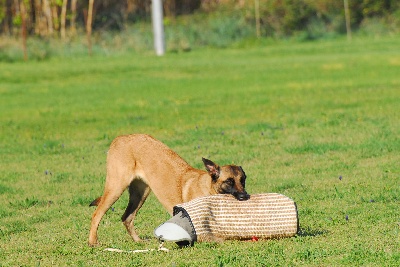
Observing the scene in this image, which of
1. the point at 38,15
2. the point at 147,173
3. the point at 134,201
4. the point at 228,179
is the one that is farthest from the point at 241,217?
the point at 38,15

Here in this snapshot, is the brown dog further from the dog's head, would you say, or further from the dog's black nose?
the dog's black nose

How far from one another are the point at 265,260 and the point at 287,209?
3.11 ft

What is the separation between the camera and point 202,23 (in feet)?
146

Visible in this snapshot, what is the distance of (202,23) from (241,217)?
3593 centimetres

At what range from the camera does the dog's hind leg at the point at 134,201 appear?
398 inches

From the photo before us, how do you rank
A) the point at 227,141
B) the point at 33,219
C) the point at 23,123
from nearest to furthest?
the point at 33,219
the point at 227,141
the point at 23,123

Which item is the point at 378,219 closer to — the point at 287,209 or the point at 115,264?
the point at 287,209

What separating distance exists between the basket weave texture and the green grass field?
0.14 m

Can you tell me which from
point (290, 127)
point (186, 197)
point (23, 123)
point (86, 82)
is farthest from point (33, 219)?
point (86, 82)

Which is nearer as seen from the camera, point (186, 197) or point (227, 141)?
point (186, 197)

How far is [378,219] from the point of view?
32.3 ft

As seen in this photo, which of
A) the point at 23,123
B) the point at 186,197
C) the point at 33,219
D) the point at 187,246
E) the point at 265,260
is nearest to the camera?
the point at 265,260

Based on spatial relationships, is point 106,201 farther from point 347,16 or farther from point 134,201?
point 347,16

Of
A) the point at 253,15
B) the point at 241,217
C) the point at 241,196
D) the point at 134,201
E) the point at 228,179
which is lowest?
the point at 253,15
